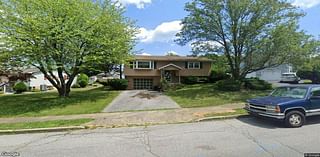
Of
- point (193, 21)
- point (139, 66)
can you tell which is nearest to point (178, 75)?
point (139, 66)

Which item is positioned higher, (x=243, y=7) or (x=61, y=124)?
(x=243, y=7)

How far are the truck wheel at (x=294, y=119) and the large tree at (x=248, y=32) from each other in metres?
12.8

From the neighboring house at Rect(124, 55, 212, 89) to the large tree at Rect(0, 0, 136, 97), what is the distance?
1180 centimetres

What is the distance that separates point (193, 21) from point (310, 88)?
15.4 m

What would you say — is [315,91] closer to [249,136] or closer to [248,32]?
[249,136]

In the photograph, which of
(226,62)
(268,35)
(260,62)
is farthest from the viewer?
(226,62)

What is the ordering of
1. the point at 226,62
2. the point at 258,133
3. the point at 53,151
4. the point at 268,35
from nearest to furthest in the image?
1. the point at 53,151
2. the point at 258,133
3. the point at 268,35
4. the point at 226,62

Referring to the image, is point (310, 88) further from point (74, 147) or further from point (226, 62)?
point (226, 62)

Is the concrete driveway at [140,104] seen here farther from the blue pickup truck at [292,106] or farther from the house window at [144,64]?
the house window at [144,64]

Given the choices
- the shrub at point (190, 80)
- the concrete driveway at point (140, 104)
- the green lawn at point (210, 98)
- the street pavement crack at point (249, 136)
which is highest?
the shrub at point (190, 80)

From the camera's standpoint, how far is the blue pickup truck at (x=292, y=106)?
27.7ft

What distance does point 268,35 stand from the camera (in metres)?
20.6

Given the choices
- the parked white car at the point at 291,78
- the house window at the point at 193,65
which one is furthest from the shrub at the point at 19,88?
the parked white car at the point at 291,78

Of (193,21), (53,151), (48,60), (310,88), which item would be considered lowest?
(53,151)
